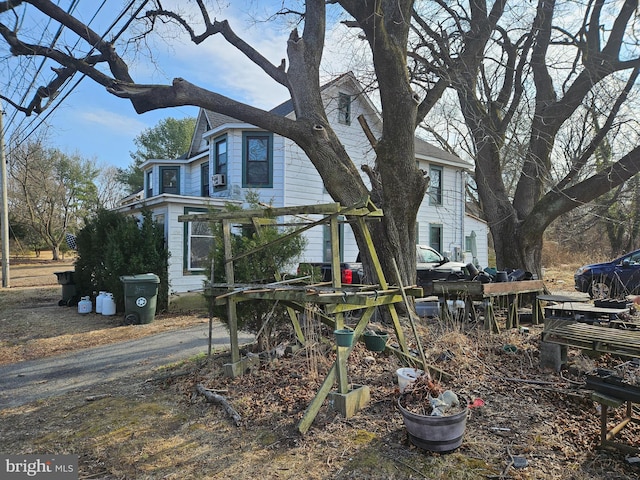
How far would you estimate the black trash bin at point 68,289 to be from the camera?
12.2m

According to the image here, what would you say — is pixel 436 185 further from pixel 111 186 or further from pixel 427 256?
pixel 111 186

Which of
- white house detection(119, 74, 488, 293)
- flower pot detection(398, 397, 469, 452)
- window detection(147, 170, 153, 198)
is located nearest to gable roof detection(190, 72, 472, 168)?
white house detection(119, 74, 488, 293)

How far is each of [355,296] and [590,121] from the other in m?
11.2

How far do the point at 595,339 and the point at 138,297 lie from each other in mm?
8543

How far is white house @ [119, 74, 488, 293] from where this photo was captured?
497 inches

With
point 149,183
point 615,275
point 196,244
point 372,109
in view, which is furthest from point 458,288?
point 149,183

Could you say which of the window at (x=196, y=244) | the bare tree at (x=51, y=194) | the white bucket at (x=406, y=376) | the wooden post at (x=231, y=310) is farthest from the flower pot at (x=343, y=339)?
the bare tree at (x=51, y=194)

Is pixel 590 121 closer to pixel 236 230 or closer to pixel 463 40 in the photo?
pixel 463 40

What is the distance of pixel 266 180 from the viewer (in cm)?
1409

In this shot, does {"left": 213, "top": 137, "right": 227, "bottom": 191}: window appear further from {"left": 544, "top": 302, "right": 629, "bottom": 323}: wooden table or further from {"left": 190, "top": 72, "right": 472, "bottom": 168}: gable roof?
{"left": 544, "top": 302, "right": 629, "bottom": 323}: wooden table

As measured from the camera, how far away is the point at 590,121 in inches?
460

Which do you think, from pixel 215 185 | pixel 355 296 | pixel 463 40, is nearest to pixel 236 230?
pixel 215 185

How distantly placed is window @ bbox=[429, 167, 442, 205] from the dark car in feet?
21.2

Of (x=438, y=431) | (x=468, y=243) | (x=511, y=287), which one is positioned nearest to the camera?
(x=438, y=431)
